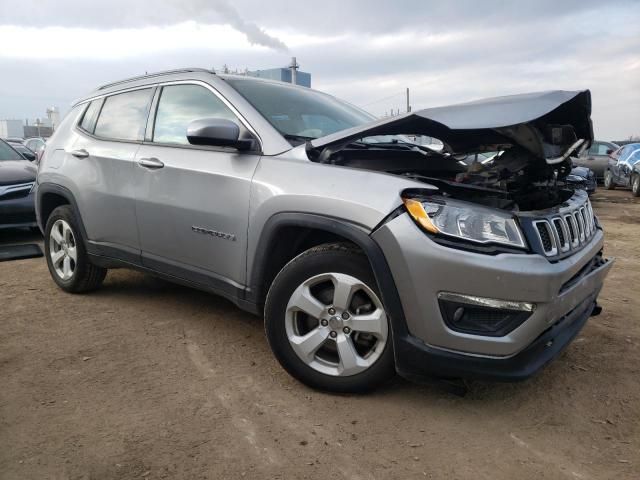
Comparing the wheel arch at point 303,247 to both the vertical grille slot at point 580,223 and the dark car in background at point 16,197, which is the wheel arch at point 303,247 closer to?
the vertical grille slot at point 580,223

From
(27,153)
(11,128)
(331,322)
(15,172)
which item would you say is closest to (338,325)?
(331,322)

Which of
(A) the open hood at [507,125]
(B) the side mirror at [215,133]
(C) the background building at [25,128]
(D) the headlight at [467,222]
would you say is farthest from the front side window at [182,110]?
(C) the background building at [25,128]

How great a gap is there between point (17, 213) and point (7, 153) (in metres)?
1.72

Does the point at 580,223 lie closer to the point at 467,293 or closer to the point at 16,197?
the point at 467,293

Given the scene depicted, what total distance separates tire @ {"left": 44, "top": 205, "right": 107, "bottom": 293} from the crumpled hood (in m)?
2.54

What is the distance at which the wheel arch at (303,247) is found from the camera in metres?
2.43

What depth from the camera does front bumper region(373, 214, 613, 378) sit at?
7.41 feet

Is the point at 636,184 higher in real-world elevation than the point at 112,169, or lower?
lower

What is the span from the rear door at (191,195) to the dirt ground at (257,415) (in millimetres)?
552

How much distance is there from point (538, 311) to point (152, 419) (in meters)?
1.82

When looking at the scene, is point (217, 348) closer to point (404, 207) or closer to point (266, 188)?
point (266, 188)

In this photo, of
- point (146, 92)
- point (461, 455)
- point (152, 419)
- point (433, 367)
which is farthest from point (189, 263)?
point (461, 455)

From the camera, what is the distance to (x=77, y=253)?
4309 mm

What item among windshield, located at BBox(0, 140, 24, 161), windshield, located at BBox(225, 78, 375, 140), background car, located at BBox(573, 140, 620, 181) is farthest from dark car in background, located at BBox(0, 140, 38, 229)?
background car, located at BBox(573, 140, 620, 181)
